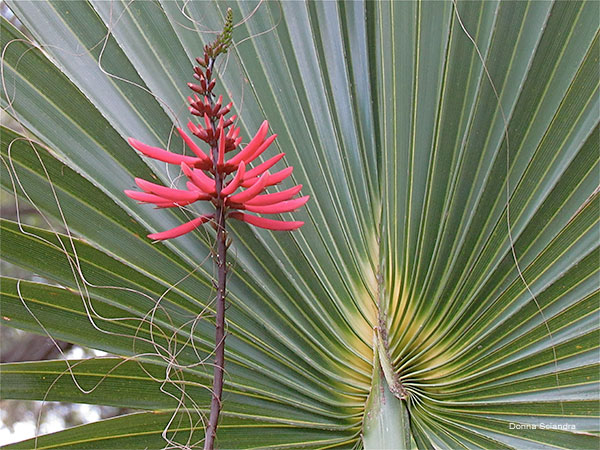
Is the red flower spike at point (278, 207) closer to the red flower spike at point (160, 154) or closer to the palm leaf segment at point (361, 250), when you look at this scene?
the red flower spike at point (160, 154)

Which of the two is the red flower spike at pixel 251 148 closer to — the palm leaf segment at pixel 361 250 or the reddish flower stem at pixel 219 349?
the reddish flower stem at pixel 219 349

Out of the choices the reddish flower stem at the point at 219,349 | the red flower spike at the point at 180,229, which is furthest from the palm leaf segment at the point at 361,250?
the reddish flower stem at the point at 219,349

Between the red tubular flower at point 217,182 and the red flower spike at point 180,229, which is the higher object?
the red tubular flower at point 217,182

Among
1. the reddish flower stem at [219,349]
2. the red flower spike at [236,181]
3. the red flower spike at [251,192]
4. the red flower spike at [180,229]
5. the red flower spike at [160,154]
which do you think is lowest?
the reddish flower stem at [219,349]

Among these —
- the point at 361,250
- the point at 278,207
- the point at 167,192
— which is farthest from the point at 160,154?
the point at 361,250

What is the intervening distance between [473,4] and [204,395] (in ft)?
3.00

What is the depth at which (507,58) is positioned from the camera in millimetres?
1067

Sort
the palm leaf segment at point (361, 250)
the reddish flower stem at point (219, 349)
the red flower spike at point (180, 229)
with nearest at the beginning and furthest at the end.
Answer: the reddish flower stem at point (219, 349) < the red flower spike at point (180, 229) < the palm leaf segment at point (361, 250)

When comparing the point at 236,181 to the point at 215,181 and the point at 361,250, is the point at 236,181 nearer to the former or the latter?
the point at 215,181

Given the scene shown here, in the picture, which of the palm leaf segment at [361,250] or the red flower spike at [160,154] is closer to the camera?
the red flower spike at [160,154]

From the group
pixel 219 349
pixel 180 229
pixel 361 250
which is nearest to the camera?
pixel 219 349

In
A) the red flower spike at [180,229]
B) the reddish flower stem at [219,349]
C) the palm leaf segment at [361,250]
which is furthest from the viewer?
the palm leaf segment at [361,250]

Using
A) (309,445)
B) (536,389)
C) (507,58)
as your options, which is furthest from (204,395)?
(507,58)

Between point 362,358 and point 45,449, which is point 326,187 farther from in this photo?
point 45,449
